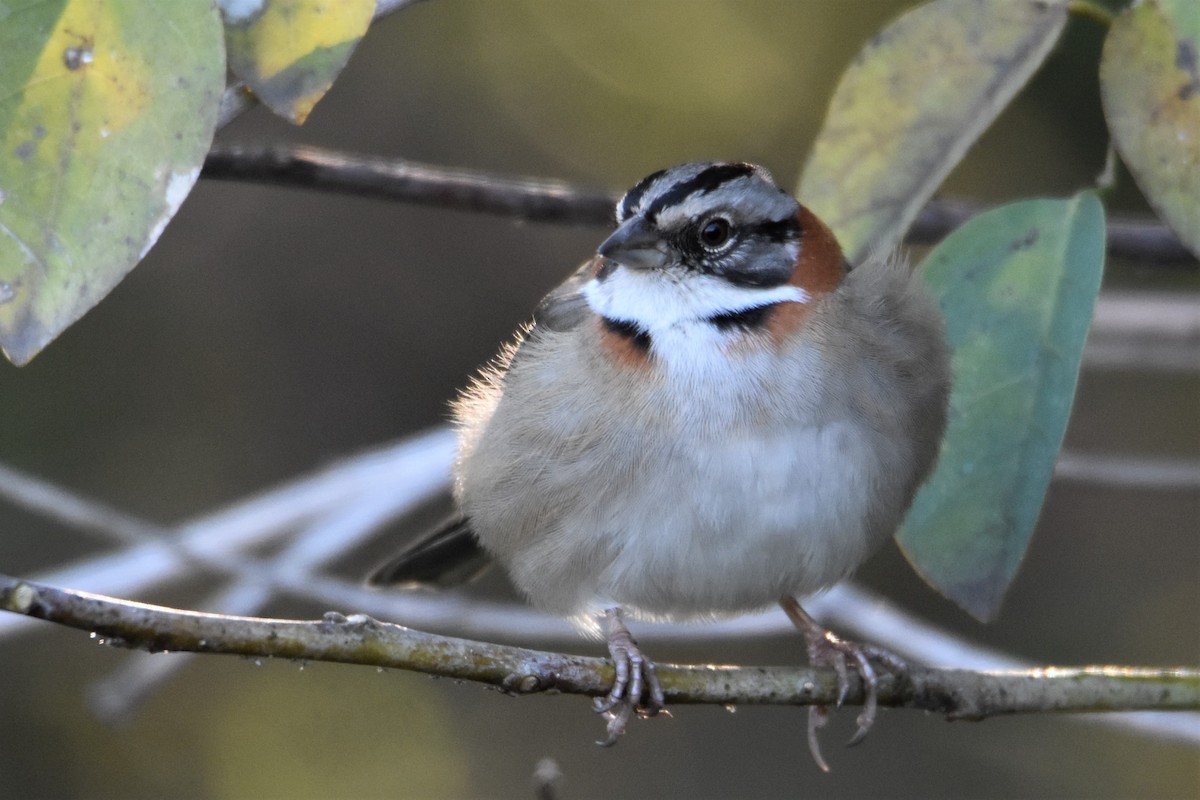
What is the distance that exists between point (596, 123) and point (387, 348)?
153cm

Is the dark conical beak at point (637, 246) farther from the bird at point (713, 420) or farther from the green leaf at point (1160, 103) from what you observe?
the green leaf at point (1160, 103)

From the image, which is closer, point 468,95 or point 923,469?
point 923,469

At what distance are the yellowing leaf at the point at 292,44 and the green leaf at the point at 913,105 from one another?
1186 mm

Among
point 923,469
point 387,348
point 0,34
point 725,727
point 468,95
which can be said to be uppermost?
point 0,34

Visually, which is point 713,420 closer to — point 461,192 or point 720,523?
point 720,523

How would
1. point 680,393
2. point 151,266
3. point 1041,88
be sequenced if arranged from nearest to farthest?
point 680,393 < point 1041,88 < point 151,266

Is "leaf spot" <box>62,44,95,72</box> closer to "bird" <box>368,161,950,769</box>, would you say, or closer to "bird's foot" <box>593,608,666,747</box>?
"bird's foot" <box>593,608,666,747</box>

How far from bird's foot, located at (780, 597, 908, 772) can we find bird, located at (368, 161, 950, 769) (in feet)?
0.03

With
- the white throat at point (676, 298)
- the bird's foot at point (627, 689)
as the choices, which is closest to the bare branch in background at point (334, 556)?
the bird's foot at point (627, 689)

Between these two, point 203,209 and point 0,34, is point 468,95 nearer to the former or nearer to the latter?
point 203,209

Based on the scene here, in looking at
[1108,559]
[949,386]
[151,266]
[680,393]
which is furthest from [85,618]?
[1108,559]

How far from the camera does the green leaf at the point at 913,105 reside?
2740 mm

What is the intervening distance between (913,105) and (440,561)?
199 centimetres

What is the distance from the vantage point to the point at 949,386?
3465mm
